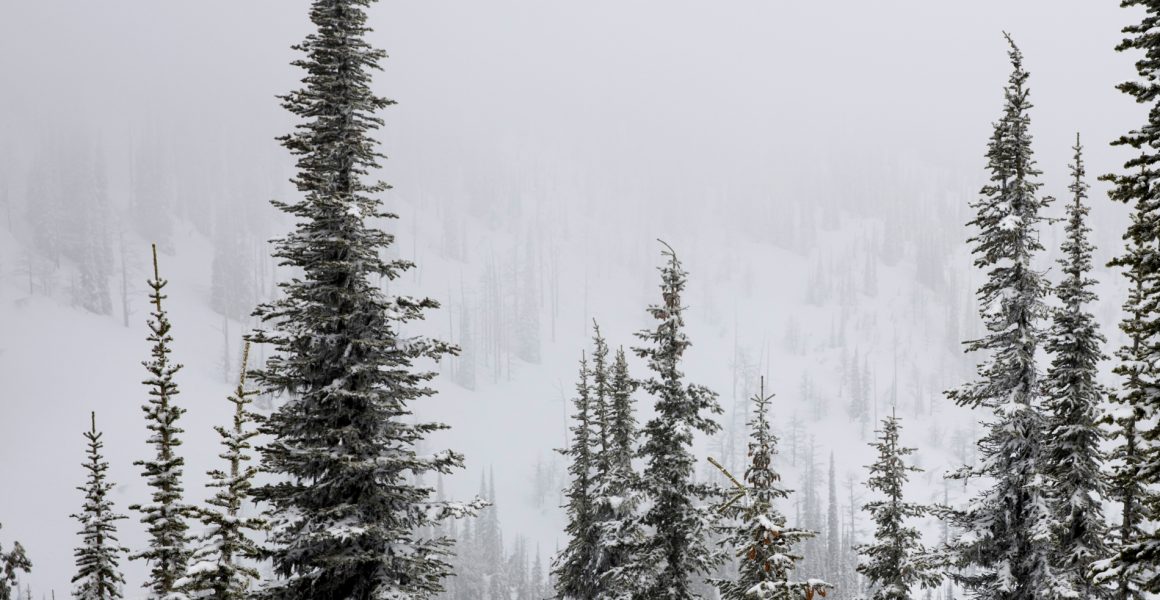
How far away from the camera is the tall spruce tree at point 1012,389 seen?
15305 millimetres

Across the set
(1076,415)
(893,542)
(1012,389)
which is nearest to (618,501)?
(893,542)

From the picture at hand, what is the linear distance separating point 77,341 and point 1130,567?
19679 cm

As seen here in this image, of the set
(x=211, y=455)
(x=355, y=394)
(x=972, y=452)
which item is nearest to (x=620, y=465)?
(x=355, y=394)

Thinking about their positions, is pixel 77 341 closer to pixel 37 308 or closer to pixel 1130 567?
pixel 37 308

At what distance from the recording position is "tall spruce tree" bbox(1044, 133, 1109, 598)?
15.8m

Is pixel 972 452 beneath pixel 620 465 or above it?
above

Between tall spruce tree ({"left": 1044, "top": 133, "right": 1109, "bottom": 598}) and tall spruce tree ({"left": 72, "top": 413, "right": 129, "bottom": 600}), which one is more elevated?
tall spruce tree ({"left": 1044, "top": 133, "right": 1109, "bottom": 598})

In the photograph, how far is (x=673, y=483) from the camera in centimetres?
1817

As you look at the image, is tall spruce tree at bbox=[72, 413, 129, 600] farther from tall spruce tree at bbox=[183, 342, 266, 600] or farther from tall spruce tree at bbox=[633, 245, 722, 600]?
tall spruce tree at bbox=[633, 245, 722, 600]

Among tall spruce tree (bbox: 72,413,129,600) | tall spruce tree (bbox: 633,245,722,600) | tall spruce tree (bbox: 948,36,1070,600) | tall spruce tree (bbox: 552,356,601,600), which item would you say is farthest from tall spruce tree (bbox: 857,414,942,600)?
tall spruce tree (bbox: 72,413,129,600)

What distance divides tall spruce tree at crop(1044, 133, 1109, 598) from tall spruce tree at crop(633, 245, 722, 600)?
24.2ft

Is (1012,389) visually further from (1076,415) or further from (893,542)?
(893,542)

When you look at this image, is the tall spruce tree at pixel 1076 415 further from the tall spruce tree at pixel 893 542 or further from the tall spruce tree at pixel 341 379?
the tall spruce tree at pixel 341 379

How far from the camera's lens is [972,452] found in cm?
17312
